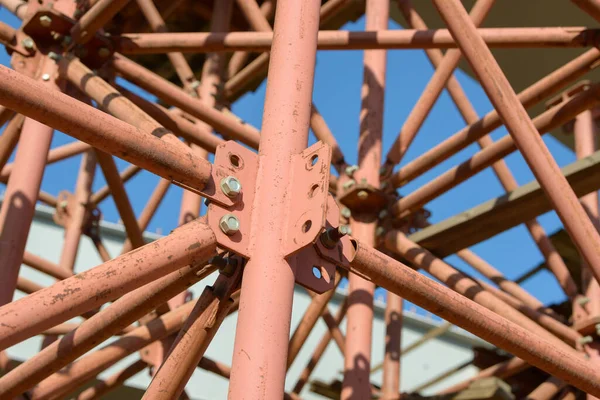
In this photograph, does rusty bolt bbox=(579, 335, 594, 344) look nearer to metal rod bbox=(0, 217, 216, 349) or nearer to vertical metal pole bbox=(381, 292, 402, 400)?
vertical metal pole bbox=(381, 292, 402, 400)

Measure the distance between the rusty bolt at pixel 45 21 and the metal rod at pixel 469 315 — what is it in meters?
3.49

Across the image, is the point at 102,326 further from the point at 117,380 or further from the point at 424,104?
the point at 424,104

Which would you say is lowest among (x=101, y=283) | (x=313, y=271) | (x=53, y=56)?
(x=101, y=283)

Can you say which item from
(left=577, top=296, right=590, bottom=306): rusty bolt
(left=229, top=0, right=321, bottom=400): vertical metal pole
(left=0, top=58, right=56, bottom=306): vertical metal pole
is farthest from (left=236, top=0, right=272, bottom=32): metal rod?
(left=229, top=0, right=321, bottom=400): vertical metal pole

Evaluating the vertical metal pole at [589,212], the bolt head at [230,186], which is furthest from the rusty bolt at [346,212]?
the bolt head at [230,186]

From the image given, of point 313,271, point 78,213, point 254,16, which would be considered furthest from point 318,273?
point 78,213

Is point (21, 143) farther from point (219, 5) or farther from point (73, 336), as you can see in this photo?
point (219, 5)

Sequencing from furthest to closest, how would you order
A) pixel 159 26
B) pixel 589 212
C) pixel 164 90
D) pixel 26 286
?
pixel 26 286
pixel 159 26
pixel 589 212
pixel 164 90

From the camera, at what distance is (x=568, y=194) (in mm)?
6184

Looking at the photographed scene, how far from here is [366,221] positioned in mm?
8430

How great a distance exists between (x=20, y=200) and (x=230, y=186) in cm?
240

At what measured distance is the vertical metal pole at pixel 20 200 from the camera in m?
6.59

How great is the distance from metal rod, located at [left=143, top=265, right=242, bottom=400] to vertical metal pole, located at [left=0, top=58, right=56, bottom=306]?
5.83 feet

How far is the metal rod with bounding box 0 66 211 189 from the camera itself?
178 inches
